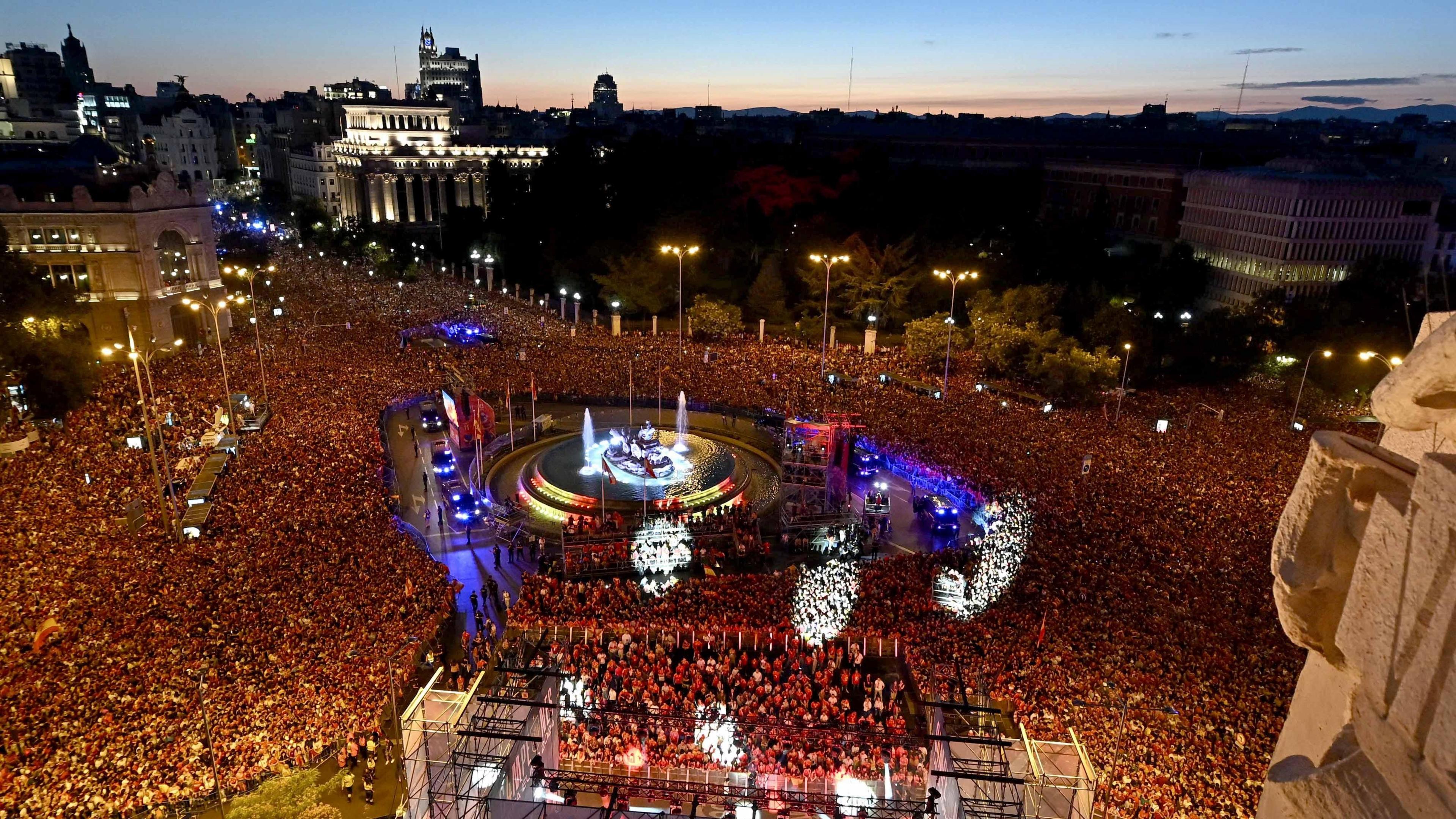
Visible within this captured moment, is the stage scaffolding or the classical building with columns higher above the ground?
the classical building with columns

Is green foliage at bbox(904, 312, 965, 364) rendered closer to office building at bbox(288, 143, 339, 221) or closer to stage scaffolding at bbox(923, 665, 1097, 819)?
stage scaffolding at bbox(923, 665, 1097, 819)

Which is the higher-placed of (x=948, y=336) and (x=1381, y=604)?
(x=1381, y=604)

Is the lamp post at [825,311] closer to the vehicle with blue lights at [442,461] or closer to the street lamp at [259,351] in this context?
the vehicle with blue lights at [442,461]

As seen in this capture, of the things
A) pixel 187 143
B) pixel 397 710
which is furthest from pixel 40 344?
pixel 187 143

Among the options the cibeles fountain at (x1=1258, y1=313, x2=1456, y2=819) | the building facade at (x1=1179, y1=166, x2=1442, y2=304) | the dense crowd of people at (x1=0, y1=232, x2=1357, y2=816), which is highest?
the cibeles fountain at (x1=1258, y1=313, x2=1456, y2=819)

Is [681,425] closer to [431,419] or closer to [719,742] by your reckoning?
[431,419]

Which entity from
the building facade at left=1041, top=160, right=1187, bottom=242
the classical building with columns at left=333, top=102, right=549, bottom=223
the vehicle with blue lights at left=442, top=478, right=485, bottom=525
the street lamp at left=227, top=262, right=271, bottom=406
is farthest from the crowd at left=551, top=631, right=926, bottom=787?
the classical building with columns at left=333, top=102, right=549, bottom=223

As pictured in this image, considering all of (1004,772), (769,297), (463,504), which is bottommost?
(463,504)
